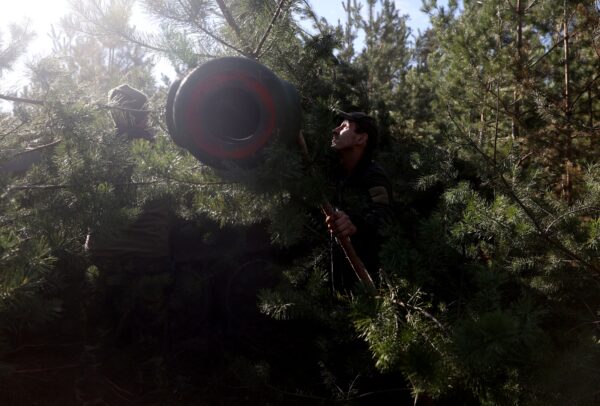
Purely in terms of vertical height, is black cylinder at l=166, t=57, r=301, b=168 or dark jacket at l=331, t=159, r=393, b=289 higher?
black cylinder at l=166, t=57, r=301, b=168

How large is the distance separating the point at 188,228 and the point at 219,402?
1.56 meters

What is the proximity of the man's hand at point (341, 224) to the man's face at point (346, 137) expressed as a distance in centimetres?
41

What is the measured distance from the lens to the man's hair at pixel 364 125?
227 centimetres

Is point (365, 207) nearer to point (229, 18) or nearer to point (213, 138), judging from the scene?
point (213, 138)

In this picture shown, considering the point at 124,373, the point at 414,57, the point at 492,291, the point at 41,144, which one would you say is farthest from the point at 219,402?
the point at 414,57

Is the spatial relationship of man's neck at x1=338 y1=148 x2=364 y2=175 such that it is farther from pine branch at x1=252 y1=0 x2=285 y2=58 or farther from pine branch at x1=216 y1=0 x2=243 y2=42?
pine branch at x1=216 y1=0 x2=243 y2=42

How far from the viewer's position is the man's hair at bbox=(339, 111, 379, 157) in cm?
227

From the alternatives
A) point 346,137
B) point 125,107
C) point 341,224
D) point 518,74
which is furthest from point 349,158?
point 518,74

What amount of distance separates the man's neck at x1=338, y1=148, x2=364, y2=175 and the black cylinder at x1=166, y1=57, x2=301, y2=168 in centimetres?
54

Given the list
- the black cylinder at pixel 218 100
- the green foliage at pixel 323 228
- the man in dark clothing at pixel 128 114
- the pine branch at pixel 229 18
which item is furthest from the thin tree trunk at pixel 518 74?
the man in dark clothing at pixel 128 114

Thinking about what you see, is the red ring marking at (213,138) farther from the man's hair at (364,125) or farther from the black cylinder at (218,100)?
the man's hair at (364,125)

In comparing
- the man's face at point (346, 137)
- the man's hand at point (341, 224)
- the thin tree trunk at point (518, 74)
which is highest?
the thin tree trunk at point (518, 74)

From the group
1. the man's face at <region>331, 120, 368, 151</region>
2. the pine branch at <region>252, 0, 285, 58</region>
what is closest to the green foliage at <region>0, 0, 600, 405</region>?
the pine branch at <region>252, 0, 285, 58</region>

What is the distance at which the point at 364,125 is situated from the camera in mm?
2336
